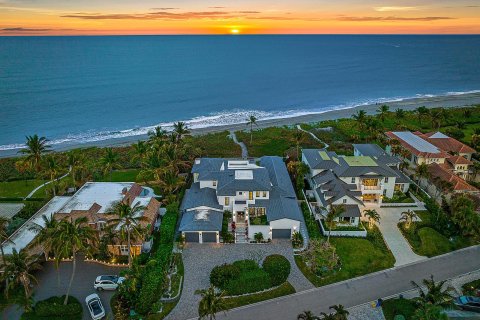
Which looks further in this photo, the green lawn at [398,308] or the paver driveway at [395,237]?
the paver driveway at [395,237]

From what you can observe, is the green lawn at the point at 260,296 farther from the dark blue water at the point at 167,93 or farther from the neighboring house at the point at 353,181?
the dark blue water at the point at 167,93

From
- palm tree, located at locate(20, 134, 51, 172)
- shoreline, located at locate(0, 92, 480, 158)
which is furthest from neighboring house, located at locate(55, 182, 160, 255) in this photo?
shoreline, located at locate(0, 92, 480, 158)

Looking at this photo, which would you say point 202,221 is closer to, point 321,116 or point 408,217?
point 408,217

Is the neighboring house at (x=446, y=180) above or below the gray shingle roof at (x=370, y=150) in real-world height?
below

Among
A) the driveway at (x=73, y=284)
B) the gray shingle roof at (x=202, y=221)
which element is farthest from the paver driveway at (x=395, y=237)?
the driveway at (x=73, y=284)

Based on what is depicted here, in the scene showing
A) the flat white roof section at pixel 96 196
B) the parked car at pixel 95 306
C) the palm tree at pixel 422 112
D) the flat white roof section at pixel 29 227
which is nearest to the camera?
the parked car at pixel 95 306

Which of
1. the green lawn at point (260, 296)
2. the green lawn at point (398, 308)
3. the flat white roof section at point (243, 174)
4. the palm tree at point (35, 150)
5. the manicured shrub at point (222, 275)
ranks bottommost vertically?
the green lawn at point (398, 308)
